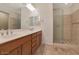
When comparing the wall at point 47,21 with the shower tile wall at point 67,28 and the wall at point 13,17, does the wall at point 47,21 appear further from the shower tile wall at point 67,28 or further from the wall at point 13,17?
the wall at point 13,17

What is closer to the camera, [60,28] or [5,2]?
[5,2]

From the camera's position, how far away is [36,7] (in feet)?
4.61

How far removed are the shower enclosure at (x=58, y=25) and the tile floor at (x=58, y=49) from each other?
74 mm

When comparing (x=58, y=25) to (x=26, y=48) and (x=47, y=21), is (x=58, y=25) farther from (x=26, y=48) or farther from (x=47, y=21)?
(x=26, y=48)

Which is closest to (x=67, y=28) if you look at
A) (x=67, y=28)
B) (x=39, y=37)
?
(x=67, y=28)

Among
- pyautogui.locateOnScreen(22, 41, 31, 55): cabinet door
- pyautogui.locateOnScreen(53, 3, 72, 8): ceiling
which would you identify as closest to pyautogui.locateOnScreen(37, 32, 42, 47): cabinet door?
pyautogui.locateOnScreen(22, 41, 31, 55): cabinet door

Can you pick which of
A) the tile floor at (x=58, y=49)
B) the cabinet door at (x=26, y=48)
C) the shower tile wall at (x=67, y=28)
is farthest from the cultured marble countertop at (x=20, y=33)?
the shower tile wall at (x=67, y=28)

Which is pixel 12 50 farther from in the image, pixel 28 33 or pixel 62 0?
pixel 62 0

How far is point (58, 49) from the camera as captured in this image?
1393 millimetres

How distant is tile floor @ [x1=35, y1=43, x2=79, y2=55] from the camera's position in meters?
1.33

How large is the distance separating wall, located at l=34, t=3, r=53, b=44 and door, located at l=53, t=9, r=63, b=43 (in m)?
0.05

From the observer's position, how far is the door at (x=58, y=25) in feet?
4.73

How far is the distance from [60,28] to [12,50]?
65cm
